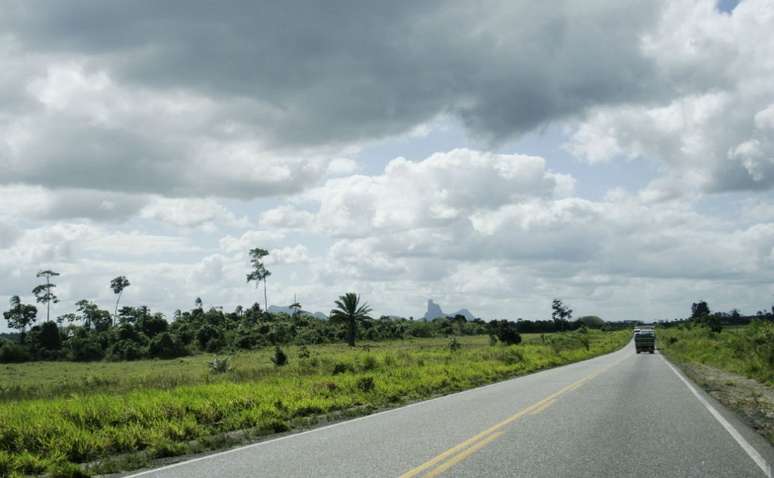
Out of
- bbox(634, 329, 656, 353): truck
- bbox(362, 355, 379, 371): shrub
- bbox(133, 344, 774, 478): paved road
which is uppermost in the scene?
bbox(133, 344, 774, 478): paved road

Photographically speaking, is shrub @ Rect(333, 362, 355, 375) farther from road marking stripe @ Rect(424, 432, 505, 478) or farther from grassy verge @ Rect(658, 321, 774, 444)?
road marking stripe @ Rect(424, 432, 505, 478)

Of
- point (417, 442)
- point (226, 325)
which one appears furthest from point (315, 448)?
point (226, 325)

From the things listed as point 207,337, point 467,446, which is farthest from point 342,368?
point 207,337

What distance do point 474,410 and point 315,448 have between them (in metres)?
5.33

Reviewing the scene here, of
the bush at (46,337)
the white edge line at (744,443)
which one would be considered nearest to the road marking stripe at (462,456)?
the white edge line at (744,443)

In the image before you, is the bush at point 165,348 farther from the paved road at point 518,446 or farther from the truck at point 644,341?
the paved road at point 518,446

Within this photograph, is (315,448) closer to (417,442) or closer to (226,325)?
(417,442)

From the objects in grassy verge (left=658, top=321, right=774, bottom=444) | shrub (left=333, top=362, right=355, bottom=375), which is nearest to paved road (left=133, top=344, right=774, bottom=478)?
grassy verge (left=658, top=321, right=774, bottom=444)

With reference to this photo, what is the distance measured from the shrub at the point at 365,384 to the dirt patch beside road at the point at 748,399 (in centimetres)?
986

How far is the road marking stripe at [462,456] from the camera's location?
744cm

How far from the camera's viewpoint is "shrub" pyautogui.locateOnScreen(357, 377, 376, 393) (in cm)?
1910

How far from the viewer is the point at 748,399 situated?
16844mm

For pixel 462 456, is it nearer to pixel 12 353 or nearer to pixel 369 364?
pixel 369 364

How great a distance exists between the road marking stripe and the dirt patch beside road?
4.49 metres
